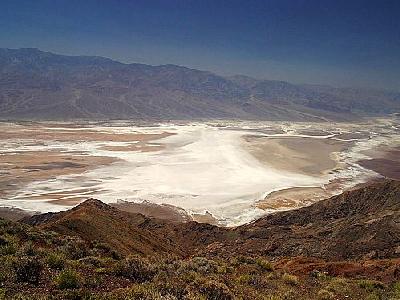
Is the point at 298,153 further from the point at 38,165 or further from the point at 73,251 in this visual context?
the point at 73,251

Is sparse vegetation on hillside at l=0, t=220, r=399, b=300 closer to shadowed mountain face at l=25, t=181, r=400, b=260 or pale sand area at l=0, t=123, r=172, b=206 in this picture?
shadowed mountain face at l=25, t=181, r=400, b=260

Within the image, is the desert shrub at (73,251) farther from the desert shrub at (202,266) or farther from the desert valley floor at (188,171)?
the desert valley floor at (188,171)

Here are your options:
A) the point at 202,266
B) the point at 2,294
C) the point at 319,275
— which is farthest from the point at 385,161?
the point at 2,294

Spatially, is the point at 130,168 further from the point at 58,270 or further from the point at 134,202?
the point at 58,270

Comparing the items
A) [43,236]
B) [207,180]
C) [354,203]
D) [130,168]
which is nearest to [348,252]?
[354,203]

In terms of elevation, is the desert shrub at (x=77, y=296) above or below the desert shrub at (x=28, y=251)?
above

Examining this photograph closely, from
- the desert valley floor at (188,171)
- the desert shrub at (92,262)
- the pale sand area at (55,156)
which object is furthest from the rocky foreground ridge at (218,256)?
the pale sand area at (55,156)
